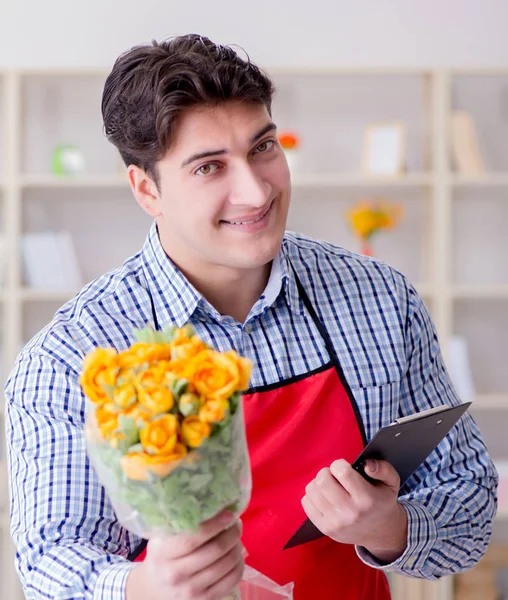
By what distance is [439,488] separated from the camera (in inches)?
57.2

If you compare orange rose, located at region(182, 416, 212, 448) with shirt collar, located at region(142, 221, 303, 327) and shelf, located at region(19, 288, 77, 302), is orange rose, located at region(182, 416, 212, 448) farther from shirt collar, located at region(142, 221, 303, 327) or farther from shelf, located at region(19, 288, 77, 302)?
shelf, located at region(19, 288, 77, 302)

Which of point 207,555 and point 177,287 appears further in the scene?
point 177,287

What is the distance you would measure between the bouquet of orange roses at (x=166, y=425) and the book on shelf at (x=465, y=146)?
2.97m

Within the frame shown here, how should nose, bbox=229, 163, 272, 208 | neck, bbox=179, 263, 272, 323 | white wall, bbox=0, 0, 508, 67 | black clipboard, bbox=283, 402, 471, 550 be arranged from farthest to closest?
white wall, bbox=0, 0, 508, 67 → neck, bbox=179, 263, 272, 323 → nose, bbox=229, 163, 272, 208 → black clipboard, bbox=283, 402, 471, 550

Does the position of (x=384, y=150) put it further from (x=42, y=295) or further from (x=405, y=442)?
(x=405, y=442)

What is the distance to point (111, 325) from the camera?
4.50 feet

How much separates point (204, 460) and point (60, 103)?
323cm

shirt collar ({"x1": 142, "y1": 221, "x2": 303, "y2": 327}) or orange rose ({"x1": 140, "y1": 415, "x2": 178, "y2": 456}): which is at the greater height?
shirt collar ({"x1": 142, "y1": 221, "x2": 303, "y2": 327})

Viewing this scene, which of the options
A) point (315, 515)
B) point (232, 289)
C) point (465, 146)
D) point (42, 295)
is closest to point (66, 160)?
point (42, 295)

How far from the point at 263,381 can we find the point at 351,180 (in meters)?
2.29

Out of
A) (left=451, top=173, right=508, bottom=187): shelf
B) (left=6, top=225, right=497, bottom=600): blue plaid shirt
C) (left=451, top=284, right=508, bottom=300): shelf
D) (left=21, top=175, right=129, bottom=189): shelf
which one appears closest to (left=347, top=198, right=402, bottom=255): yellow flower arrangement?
(left=451, top=173, right=508, bottom=187): shelf

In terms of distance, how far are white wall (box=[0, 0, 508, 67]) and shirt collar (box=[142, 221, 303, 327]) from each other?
2.54m

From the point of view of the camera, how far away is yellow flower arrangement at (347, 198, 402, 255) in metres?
3.65

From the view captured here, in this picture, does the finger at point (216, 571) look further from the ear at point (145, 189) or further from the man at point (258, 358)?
the ear at point (145, 189)
